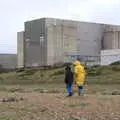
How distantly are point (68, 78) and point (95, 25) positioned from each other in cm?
9714

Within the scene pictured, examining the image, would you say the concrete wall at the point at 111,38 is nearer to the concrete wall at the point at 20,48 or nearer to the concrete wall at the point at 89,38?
the concrete wall at the point at 89,38

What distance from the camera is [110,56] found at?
321 feet

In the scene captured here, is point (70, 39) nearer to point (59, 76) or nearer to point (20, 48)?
point (20, 48)

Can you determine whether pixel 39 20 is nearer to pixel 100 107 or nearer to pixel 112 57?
pixel 112 57

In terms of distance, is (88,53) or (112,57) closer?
(112,57)

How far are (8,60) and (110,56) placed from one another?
44491 millimetres

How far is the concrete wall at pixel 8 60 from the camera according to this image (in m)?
132

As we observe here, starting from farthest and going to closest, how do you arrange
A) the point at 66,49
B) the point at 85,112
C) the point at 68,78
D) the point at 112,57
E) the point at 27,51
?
the point at 27,51, the point at 66,49, the point at 112,57, the point at 68,78, the point at 85,112

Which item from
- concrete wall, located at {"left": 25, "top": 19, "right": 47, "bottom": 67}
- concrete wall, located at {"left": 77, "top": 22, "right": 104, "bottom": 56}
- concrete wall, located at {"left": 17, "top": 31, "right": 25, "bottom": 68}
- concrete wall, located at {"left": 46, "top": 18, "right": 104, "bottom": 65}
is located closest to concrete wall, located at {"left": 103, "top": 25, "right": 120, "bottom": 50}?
concrete wall, located at {"left": 77, "top": 22, "right": 104, "bottom": 56}

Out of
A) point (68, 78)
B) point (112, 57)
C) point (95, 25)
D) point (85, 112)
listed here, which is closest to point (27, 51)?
point (95, 25)

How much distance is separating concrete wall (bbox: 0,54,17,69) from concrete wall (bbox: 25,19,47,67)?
15.7m

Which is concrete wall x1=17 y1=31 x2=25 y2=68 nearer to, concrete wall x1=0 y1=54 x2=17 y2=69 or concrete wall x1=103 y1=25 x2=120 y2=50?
concrete wall x1=0 y1=54 x2=17 y2=69

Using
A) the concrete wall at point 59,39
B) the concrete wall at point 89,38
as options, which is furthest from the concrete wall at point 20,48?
the concrete wall at point 89,38

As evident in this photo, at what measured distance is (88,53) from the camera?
114m
